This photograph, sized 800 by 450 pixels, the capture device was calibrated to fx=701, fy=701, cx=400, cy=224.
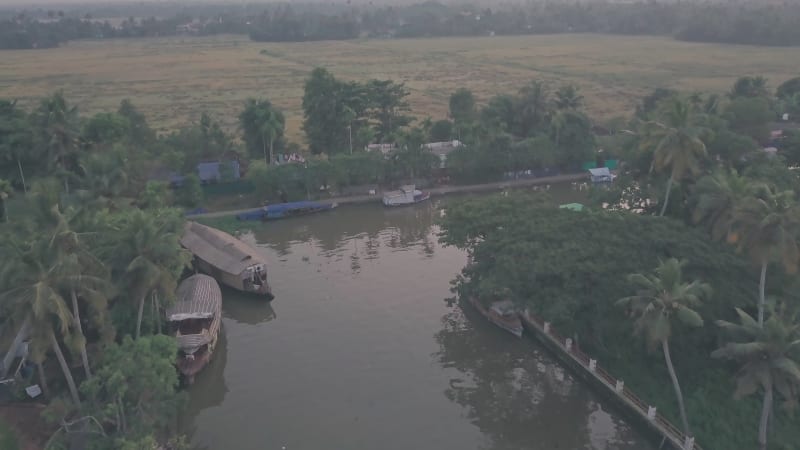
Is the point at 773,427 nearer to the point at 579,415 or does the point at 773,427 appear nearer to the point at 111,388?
the point at 579,415

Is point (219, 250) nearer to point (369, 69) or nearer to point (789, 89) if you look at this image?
point (789, 89)

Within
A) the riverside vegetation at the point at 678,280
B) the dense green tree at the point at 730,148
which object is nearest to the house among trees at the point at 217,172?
the riverside vegetation at the point at 678,280

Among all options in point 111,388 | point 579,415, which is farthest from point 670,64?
point 111,388

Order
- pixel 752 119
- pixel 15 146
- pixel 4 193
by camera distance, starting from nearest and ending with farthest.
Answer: pixel 4 193 → pixel 15 146 → pixel 752 119

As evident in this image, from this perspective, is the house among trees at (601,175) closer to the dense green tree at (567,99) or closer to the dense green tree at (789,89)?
the dense green tree at (567,99)

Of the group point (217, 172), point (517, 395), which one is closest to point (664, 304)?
point (517, 395)

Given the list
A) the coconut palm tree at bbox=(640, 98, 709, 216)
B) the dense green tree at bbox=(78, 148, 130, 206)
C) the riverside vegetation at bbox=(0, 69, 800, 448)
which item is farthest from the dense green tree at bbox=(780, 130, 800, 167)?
the dense green tree at bbox=(78, 148, 130, 206)

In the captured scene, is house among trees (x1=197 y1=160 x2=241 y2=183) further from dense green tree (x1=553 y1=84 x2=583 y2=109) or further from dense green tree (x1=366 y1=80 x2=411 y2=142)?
dense green tree (x1=553 y1=84 x2=583 y2=109)
